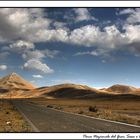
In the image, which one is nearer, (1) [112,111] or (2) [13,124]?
(2) [13,124]

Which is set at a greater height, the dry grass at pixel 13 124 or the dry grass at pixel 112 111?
the dry grass at pixel 112 111

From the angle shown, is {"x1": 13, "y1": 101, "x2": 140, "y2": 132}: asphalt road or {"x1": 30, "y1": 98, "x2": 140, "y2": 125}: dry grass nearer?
{"x1": 13, "y1": 101, "x2": 140, "y2": 132}: asphalt road

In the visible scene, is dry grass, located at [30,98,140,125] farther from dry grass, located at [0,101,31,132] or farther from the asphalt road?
dry grass, located at [0,101,31,132]

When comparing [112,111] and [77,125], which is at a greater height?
[112,111]

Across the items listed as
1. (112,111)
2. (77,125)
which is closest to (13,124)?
(77,125)

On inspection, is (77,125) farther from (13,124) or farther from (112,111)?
(112,111)

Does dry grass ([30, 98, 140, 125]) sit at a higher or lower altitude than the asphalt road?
higher

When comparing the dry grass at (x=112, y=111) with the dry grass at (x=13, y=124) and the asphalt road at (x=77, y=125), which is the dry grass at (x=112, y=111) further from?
the dry grass at (x=13, y=124)

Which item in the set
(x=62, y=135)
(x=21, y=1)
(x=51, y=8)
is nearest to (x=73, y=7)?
(x=51, y=8)

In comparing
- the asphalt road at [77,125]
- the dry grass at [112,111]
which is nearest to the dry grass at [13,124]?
the asphalt road at [77,125]

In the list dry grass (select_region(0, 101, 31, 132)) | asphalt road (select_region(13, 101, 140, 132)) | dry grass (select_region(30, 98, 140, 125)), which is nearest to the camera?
asphalt road (select_region(13, 101, 140, 132))

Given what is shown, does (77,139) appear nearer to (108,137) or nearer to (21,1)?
(108,137)

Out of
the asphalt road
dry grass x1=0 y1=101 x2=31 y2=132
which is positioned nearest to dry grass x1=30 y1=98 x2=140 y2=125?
the asphalt road

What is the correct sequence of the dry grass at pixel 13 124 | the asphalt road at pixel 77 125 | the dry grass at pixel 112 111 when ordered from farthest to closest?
the dry grass at pixel 112 111 < the dry grass at pixel 13 124 < the asphalt road at pixel 77 125
